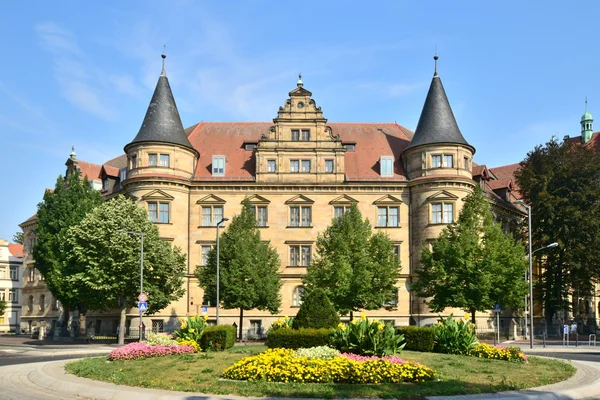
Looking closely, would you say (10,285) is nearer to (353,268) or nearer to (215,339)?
(353,268)

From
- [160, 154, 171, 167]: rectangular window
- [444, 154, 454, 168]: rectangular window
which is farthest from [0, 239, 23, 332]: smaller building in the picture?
[444, 154, 454, 168]: rectangular window

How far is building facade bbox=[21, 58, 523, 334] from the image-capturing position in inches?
2163

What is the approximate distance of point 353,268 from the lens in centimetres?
4725

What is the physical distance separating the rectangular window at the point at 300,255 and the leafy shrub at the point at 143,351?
30693 mm

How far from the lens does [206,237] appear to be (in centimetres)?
5600

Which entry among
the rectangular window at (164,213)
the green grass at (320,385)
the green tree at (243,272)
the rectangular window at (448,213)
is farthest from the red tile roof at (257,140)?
the green grass at (320,385)

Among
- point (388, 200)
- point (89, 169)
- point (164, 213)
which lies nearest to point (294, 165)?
point (388, 200)

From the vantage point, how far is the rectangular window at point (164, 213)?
5512 centimetres

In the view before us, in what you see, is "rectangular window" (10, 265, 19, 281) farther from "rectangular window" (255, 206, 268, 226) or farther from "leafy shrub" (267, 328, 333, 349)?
"leafy shrub" (267, 328, 333, 349)

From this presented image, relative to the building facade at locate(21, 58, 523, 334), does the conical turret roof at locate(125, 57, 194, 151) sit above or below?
above

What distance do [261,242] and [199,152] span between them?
13.9 m

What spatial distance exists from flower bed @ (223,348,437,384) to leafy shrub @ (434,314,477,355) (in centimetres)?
851

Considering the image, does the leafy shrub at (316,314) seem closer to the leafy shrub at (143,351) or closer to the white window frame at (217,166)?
the leafy shrub at (143,351)

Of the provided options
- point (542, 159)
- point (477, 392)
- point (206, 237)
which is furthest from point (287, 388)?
point (542, 159)
